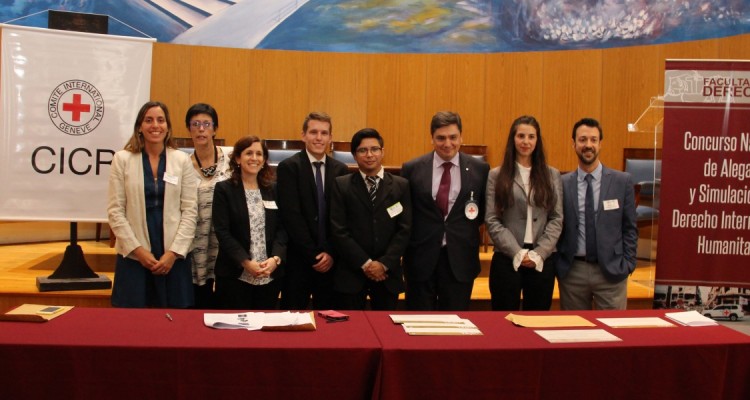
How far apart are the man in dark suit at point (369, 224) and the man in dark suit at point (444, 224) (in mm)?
139

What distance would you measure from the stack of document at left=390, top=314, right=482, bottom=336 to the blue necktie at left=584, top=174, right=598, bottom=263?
44.9 inches

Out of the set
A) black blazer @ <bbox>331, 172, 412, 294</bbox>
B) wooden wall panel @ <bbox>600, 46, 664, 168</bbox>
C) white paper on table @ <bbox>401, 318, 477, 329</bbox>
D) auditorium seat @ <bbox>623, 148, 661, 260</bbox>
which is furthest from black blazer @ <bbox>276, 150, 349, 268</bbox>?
wooden wall panel @ <bbox>600, 46, 664, 168</bbox>

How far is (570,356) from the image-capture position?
6.83 feet

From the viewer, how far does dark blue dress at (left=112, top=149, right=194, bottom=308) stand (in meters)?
3.15

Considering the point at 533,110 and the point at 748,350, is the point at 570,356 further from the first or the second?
the point at 533,110

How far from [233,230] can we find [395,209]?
31.8 inches

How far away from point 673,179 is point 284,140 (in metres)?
4.12

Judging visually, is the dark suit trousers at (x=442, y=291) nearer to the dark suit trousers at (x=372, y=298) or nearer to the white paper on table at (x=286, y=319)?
the dark suit trousers at (x=372, y=298)

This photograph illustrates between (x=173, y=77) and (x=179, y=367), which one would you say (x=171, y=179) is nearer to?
(x=179, y=367)

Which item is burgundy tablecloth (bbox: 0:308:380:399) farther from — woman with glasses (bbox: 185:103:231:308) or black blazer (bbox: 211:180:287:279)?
woman with glasses (bbox: 185:103:231:308)

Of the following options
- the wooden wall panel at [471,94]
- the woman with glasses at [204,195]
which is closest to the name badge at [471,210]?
the woman with glasses at [204,195]

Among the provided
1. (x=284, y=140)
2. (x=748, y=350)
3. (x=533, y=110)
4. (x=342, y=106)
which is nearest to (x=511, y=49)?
(x=533, y=110)

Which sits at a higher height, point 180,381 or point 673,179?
point 673,179

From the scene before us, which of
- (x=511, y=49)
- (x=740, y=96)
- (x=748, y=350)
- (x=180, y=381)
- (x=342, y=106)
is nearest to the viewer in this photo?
(x=180, y=381)
